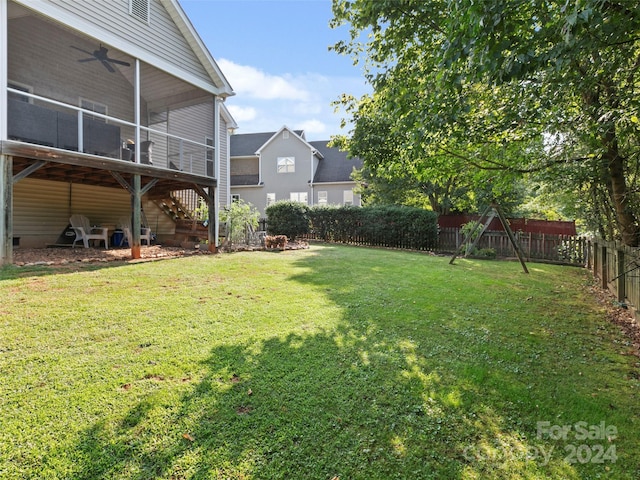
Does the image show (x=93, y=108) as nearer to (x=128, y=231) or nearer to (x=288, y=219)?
(x=128, y=231)

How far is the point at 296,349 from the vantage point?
142 inches

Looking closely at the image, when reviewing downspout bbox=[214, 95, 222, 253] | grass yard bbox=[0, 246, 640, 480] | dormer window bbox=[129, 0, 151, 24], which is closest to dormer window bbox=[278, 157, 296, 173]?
downspout bbox=[214, 95, 222, 253]

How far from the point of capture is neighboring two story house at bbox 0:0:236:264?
736 centimetres

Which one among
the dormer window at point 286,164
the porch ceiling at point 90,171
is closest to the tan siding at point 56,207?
the porch ceiling at point 90,171

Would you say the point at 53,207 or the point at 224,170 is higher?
the point at 224,170

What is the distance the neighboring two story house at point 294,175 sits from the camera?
26.1m

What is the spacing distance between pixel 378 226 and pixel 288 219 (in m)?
4.73

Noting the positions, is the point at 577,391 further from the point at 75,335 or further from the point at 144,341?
the point at 75,335

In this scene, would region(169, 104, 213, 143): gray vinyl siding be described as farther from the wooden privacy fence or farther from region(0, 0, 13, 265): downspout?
the wooden privacy fence

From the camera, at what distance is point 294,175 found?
2652cm

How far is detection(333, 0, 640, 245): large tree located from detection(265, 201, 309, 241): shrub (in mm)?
10110

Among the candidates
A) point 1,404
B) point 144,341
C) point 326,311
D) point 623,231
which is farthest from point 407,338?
point 623,231

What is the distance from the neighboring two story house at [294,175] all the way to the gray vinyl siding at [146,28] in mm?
15107

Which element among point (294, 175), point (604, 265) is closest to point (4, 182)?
point (604, 265)
